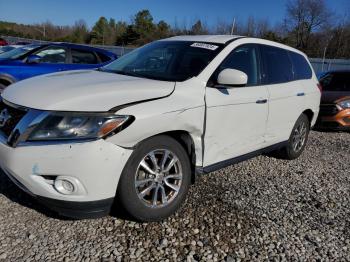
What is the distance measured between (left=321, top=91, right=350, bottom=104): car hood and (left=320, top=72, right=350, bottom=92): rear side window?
0.42 meters

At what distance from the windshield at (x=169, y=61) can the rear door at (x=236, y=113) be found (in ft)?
0.71

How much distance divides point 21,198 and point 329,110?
21.7 feet

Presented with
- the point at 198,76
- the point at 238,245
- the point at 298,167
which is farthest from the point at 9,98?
the point at 298,167

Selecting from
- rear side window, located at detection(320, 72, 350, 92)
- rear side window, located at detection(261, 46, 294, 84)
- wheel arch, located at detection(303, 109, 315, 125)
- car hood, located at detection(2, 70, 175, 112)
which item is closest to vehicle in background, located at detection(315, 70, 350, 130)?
rear side window, located at detection(320, 72, 350, 92)

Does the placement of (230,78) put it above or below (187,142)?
above

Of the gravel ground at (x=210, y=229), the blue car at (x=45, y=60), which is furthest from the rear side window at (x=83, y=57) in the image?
the gravel ground at (x=210, y=229)

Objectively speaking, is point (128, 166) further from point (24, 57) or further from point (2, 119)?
point (24, 57)

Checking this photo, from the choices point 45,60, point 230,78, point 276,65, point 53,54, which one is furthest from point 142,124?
point 53,54

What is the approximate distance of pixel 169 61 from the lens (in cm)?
397

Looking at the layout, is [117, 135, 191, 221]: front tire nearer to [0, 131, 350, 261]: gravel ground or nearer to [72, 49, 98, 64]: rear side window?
[0, 131, 350, 261]: gravel ground

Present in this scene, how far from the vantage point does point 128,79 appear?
Result: 3.48m

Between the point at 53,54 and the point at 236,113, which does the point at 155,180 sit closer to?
the point at 236,113

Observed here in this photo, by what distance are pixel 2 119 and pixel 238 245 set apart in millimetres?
2284

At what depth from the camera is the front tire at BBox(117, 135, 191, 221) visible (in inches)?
116
